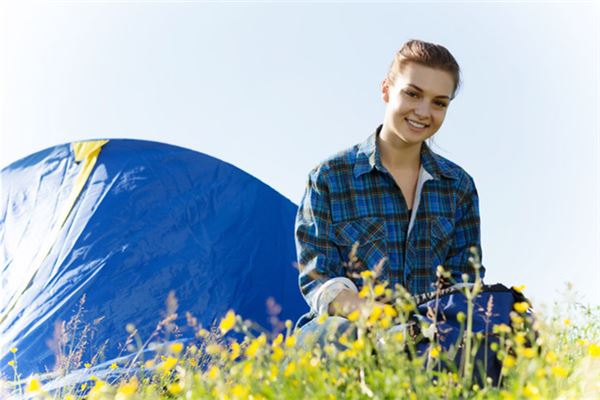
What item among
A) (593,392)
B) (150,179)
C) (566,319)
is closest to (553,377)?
(593,392)

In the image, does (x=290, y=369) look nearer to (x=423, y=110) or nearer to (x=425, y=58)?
(x=423, y=110)

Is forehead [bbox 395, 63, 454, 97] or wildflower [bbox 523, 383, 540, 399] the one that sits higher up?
forehead [bbox 395, 63, 454, 97]

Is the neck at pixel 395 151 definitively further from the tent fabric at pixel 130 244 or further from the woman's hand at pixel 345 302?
the tent fabric at pixel 130 244

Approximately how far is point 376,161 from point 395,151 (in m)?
0.11

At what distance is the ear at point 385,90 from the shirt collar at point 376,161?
0.36ft

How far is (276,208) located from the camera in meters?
4.69

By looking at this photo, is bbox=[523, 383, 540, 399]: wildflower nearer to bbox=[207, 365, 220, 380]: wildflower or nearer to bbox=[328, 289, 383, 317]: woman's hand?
bbox=[207, 365, 220, 380]: wildflower

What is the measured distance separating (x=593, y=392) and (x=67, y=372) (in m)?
2.51

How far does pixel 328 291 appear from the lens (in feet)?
8.57

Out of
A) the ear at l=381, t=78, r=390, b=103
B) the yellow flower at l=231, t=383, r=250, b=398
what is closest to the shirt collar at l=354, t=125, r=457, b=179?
the ear at l=381, t=78, r=390, b=103

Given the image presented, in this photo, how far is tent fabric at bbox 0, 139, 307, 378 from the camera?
4113 mm

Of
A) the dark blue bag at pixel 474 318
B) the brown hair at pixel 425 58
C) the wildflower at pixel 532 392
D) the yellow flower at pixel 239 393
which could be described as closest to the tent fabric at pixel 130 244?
the brown hair at pixel 425 58

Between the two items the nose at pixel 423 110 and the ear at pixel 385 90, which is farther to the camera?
the ear at pixel 385 90

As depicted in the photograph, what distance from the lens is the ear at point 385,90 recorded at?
3.12 m
